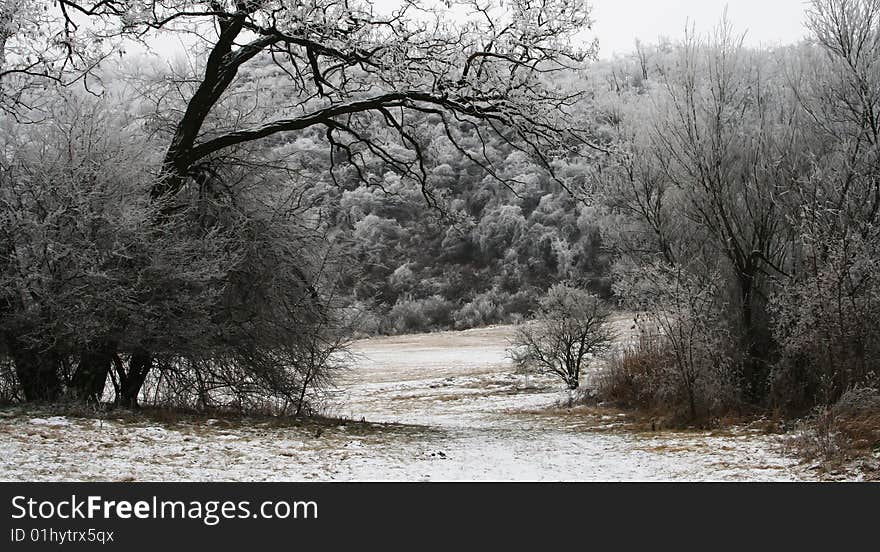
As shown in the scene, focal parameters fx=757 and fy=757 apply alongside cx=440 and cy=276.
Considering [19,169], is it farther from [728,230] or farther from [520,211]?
[520,211]

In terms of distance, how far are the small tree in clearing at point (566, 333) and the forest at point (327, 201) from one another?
723 cm

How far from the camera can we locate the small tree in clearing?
20.0 meters

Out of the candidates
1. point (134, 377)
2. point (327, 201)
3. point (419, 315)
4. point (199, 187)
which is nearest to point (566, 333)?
point (327, 201)

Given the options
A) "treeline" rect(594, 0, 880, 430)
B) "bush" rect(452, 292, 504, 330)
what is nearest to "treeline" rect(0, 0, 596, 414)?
"treeline" rect(594, 0, 880, 430)

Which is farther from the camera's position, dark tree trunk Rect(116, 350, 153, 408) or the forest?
dark tree trunk Rect(116, 350, 153, 408)

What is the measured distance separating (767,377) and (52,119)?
365 inches

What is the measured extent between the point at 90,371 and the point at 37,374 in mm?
582

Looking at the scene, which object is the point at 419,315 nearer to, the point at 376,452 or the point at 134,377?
the point at 134,377

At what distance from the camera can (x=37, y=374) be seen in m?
9.03

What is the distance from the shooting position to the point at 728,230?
10125mm

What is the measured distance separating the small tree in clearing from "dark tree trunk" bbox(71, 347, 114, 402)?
12.8 m

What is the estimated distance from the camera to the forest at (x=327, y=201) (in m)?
8.23

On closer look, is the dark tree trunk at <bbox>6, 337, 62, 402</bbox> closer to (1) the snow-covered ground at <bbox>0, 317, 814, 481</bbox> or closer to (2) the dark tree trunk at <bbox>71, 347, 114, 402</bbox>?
(2) the dark tree trunk at <bbox>71, 347, 114, 402</bbox>
